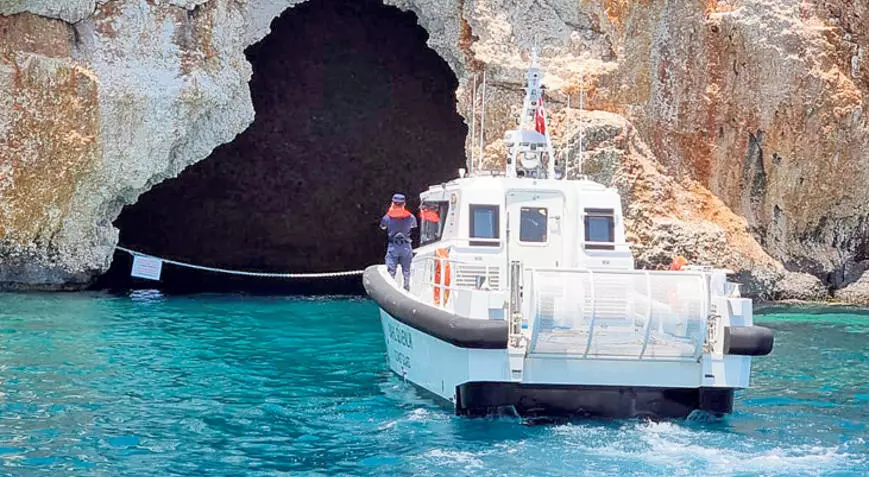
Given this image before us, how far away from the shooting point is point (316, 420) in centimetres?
1003

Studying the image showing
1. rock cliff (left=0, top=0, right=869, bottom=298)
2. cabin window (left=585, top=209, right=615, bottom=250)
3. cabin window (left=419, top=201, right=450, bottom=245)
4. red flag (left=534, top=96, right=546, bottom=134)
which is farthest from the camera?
rock cliff (left=0, top=0, right=869, bottom=298)

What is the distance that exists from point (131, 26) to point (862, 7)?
1320cm

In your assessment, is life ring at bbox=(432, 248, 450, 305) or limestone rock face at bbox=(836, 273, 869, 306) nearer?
life ring at bbox=(432, 248, 450, 305)

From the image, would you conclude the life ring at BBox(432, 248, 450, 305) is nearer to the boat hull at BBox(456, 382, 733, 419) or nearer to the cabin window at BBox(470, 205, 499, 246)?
the cabin window at BBox(470, 205, 499, 246)

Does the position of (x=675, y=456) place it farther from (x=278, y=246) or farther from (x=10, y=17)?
(x=278, y=246)

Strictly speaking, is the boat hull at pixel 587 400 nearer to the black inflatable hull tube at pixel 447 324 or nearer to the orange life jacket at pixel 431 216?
the black inflatable hull tube at pixel 447 324

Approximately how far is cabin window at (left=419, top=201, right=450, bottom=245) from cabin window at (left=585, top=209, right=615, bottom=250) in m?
1.60

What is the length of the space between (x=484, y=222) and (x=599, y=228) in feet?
3.97

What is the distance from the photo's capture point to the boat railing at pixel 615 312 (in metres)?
9.73

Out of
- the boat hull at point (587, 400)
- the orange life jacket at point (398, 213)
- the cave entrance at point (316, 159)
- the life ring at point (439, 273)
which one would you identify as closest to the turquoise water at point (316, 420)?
the boat hull at point (587, 400)

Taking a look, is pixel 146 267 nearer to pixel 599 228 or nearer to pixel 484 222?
pixel 484 222

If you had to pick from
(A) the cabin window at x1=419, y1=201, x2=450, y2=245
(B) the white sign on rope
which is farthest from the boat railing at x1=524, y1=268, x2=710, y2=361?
(B) the white sign on rope

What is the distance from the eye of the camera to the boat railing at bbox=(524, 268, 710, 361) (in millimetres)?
9734

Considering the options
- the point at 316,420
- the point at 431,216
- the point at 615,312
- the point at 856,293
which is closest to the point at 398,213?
the point at 431,216
